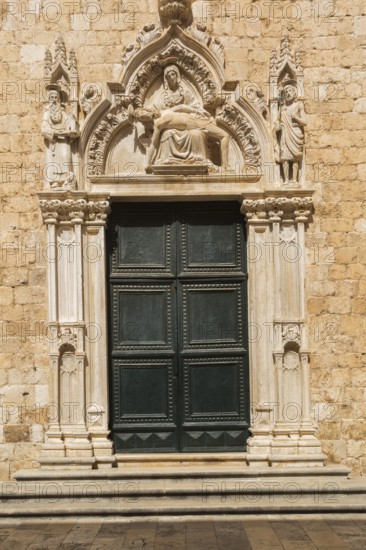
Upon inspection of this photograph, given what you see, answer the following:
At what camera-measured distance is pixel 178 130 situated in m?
9.17

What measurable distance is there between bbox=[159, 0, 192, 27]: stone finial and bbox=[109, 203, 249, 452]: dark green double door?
7.06ft

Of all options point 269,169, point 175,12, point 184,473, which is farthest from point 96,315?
point 175,12

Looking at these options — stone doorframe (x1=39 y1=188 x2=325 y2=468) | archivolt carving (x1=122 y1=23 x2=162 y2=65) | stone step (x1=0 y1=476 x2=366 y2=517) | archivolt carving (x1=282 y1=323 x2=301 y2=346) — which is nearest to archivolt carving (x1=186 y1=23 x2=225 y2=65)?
archivolt carving (x1=122 y1=23 x2=162 y2=65)

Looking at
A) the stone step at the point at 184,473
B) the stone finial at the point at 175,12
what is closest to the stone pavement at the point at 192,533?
the stone step at the point at 184,473

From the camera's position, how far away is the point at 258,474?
A: 8539 mm

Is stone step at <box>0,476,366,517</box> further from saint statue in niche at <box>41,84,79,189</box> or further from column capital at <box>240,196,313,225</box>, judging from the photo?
saint statue in niche at <box>41,84,79,189</box>

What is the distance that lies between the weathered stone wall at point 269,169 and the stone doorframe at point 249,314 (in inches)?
8.5

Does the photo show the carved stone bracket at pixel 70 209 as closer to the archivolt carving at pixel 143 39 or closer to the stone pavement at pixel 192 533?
the archivolt carving at pixel 143 39

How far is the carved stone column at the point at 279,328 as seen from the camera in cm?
893

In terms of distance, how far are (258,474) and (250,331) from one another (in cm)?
165

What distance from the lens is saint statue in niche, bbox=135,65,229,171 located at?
913 centimetres

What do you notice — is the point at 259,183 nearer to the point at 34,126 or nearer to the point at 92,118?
the point at 92,118

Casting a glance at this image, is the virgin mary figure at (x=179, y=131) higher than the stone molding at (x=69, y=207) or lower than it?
higher

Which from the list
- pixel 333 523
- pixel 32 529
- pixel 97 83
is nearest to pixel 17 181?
pixel 97 83
